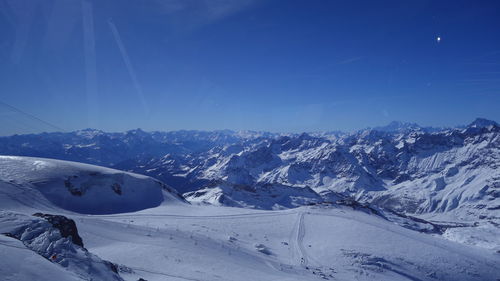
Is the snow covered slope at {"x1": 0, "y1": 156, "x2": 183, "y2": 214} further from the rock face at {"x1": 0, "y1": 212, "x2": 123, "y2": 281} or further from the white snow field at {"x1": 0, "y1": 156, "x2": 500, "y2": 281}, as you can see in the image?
the rock face at {"x1": 0, "y1": 212, "x2": 123, "y2": 281}

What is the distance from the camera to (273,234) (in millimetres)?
45969

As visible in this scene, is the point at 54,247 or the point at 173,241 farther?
the point at 173,241

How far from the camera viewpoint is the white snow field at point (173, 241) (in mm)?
15334

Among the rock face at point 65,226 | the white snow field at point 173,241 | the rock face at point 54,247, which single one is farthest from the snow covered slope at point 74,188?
the rock face at point 54,247

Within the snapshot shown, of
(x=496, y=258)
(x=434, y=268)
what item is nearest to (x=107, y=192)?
(x=434, y=268)

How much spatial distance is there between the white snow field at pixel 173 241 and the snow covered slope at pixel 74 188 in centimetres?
18

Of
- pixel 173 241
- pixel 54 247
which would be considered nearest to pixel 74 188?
pixel 173 241

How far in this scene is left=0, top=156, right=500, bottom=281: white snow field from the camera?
15334 millimetres

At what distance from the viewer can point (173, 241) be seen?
31.1m

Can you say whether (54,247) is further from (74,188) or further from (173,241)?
(74,188)

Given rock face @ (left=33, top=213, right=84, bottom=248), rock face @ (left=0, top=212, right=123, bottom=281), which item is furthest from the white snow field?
rock face @ (left=33, top=213, right=84, bottom=248)

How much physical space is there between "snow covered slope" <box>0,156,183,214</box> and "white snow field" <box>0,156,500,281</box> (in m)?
0.18

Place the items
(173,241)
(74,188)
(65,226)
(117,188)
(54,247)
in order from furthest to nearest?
(117,188)
(74,188)
(173,241)
(65,226)
(54,247)

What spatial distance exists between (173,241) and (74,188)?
29623 mm
